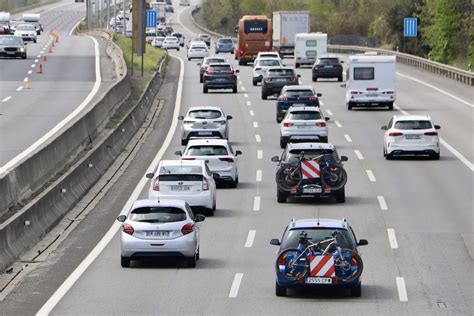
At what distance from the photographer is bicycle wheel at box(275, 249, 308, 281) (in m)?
21.1

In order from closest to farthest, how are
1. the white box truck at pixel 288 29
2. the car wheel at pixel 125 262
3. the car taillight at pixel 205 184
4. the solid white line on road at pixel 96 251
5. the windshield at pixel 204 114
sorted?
the solid white line on road at pixel 96 251
the car wheel at pixel 125 262
the car taillight at pixel 205 184
the windshield at pixel 204 114
the white box truck at pixel 288 29

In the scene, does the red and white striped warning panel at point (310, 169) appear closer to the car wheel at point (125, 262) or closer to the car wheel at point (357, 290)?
the car wheel at point (125, 262)

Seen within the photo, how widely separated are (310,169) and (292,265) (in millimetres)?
13663

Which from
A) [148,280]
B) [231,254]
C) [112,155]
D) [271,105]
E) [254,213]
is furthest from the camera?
[271,105]

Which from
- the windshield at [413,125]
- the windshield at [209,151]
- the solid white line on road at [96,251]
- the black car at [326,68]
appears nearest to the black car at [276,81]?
the black car at [326,68]

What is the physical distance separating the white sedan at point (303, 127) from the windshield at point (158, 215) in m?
22.0

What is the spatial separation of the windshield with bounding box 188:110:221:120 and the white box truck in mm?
60205

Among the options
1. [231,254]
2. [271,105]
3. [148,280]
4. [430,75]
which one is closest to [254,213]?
[231,254]

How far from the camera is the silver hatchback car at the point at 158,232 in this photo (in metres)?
24.6

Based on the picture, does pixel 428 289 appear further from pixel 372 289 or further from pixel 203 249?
pixel 203 249

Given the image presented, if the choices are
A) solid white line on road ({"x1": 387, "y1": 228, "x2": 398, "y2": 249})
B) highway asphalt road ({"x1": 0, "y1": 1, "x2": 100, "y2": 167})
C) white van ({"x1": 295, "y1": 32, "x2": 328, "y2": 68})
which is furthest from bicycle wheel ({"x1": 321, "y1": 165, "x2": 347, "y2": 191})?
white van ({"x1": 295, "y1": 32, "x2": 328, "y2": 68})

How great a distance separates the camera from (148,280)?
2380cm

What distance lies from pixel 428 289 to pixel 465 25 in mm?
96349

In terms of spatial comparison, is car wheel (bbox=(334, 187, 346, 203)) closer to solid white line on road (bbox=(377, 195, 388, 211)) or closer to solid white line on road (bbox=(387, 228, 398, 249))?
solid white line on road (bbox=(377, 195, 388, 211))
